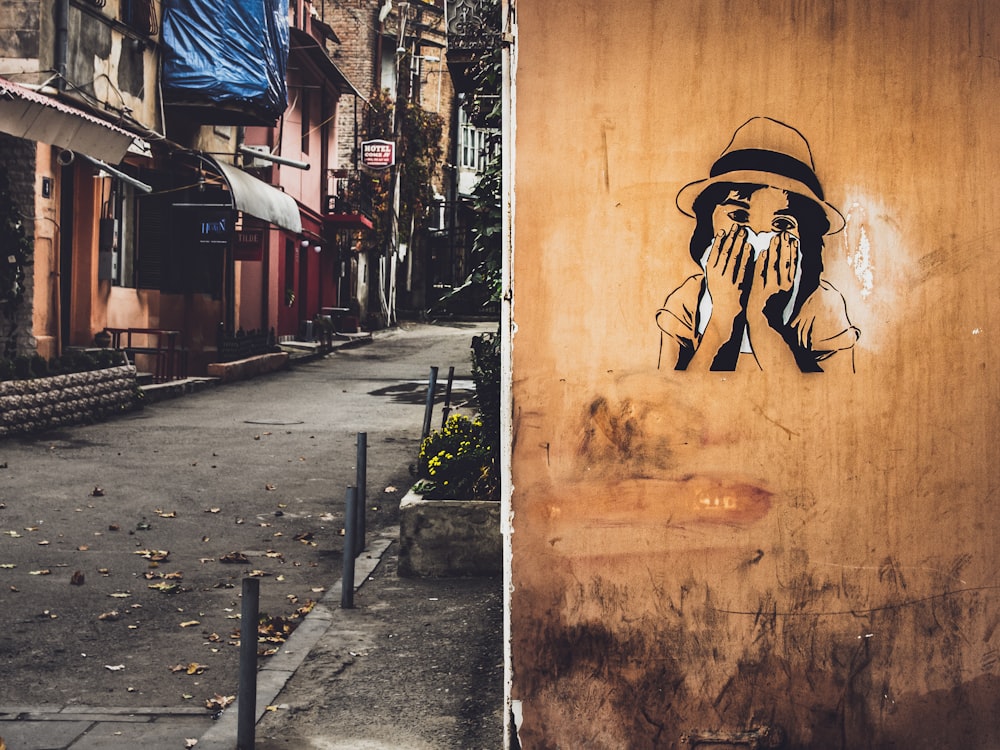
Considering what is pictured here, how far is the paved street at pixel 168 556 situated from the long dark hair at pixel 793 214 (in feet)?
6.89

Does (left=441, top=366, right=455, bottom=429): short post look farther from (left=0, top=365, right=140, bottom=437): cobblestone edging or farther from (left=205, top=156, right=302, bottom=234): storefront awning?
(left=205, top=156, right=302, bottom=234): storefront awning

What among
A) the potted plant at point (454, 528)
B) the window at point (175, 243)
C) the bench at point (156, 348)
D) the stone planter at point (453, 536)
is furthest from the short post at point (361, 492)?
the window at point (175, 243)

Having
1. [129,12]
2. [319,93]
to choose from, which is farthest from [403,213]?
[129,12]

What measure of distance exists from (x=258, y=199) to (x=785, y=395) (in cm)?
1883

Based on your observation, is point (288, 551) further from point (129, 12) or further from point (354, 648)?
point (129, 12)

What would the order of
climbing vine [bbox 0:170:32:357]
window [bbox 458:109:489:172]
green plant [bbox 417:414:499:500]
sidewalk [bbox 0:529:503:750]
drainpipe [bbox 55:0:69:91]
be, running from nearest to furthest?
1. sidewalk [bbox 0:529:503:750]
2. green plant [bbox 417:414:499:500]
3. climbing vine [bbox 0:170:32:357]
4. drainpipe [bbox 55:0:69:91]
5. window [bbox 458:109:489:172]

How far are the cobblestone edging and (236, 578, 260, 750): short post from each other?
31.1ft

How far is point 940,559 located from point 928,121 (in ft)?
4.94

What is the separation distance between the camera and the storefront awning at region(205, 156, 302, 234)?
2075 cm

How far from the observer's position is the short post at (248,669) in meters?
4.70

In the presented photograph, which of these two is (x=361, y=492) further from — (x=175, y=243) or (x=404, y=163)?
(x=404, y=163)

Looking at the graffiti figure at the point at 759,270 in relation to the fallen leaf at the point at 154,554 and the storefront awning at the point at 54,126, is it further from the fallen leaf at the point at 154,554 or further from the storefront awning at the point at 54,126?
the storefront awning at the point at 54,126

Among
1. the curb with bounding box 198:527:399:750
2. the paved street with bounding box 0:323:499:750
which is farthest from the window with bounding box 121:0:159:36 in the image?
the curb with bounding box 198:527:399:750

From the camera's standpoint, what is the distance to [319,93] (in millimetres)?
34188
